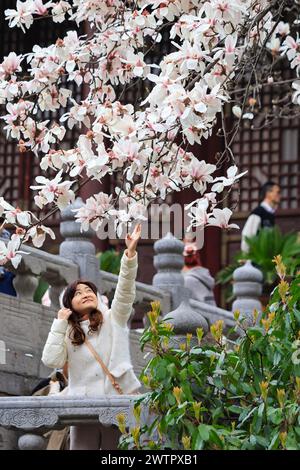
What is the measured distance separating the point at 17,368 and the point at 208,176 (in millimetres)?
3966

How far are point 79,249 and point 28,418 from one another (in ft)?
15.7

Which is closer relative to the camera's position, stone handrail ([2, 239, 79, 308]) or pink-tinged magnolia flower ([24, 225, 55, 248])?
pink-tinged magnolia flower ([24, 225, 55, 248])

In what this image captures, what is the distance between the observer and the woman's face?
9672 millimetres

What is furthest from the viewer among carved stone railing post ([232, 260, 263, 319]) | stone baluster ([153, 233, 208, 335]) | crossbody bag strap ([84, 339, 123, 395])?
carved stone railing post ([232, 260, 263, 319])

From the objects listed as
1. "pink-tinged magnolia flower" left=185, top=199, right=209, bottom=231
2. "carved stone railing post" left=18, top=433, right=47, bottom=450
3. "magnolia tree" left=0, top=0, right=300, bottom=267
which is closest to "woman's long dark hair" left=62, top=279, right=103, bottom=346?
"magnolia tree" left=0, top=0, right=300, bottom=267

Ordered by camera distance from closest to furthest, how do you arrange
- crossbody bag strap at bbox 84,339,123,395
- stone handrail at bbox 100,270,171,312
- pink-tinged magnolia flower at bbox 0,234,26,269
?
1. pink-tinged magnolia flower at bbox 0,234,26,269
2. crossbody bag strap at bbox 84,339,123,395
3. stone handrail at bbox 100,270,171,312

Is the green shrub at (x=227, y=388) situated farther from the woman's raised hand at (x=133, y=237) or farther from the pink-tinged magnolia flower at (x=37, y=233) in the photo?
the woman's raised hand at (x=133, y=237)

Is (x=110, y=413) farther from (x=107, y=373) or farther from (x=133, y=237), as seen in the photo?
(x=107, y=373)

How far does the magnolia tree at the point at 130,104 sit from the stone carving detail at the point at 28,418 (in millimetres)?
859

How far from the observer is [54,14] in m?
9.34

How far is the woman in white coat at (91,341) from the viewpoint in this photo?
376 inches

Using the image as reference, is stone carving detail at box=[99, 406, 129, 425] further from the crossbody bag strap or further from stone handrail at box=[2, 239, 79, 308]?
stone handrail at box=[2, 239, 79, 308]
